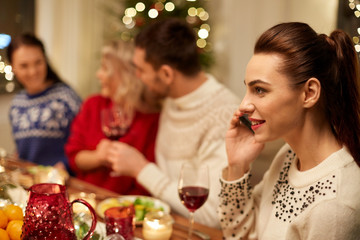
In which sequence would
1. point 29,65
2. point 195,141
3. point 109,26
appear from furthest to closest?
point 109,26 → point 29,65 → point 195,141

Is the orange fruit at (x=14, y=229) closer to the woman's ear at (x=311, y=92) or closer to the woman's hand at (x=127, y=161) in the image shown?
the woman's ear at (x=311, y=92)

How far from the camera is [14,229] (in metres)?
0.89

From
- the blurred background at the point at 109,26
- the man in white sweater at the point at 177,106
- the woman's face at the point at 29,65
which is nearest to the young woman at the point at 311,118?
the man in white sweater at the point at 177,106

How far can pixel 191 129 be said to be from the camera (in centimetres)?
182

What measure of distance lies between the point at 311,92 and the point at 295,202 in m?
0.30

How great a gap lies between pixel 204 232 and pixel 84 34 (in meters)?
3.20

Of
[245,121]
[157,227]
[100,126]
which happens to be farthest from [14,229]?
[100,126]

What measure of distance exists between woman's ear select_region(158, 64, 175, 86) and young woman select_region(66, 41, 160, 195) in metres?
0.39

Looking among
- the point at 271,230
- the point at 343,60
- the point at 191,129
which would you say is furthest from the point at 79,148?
the point at 343,60

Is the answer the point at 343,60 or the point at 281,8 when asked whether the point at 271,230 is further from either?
the point at 281,8

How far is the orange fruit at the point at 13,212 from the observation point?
93 centimetres

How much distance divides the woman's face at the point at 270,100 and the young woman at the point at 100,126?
1.22 m

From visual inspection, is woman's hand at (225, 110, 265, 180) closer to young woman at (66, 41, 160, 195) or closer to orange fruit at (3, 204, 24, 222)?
orange fruit at (3, 204, 24, 222)

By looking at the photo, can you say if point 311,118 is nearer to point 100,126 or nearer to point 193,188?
point 193,188
